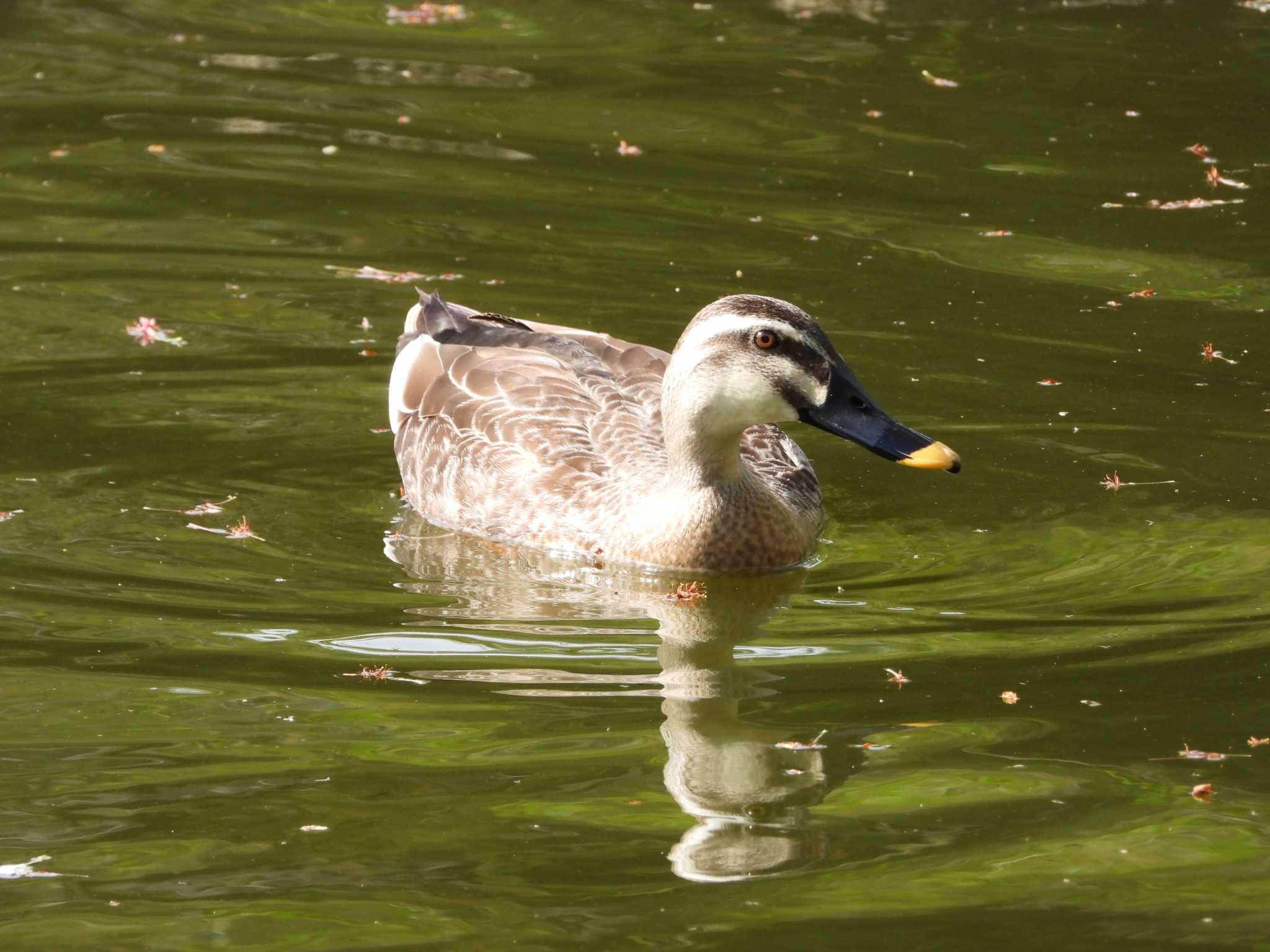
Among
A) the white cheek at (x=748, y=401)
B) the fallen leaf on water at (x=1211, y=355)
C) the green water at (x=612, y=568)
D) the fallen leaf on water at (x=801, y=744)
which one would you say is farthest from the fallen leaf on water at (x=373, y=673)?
the fallen leaf on water at (x=1211, y=355)

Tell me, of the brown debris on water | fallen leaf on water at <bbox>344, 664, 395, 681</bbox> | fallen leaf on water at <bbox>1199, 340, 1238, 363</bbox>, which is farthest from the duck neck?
the brown debris on water

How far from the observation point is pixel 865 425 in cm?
849

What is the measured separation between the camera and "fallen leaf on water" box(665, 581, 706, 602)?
882 cm

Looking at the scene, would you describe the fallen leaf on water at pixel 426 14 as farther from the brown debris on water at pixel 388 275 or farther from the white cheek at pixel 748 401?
the white cheek at pixel 748 401

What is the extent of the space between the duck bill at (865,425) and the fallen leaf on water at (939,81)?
8133mm

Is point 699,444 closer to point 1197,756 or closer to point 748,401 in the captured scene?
point 748,401

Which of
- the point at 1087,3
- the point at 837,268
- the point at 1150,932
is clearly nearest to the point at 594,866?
the point at 1150,932

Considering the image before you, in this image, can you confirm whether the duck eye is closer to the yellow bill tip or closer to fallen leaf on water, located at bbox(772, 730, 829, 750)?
the yellow bill tip

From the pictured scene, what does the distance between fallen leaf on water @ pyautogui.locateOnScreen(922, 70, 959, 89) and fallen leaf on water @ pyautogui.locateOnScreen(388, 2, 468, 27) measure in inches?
172

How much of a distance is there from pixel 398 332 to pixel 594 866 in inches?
258

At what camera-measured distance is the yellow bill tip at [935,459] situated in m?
8.27

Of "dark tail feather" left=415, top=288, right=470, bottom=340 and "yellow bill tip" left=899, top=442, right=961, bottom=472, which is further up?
"dark tail feather" left=415, top=288, right=470, bottom=340

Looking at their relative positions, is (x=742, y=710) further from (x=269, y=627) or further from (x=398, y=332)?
(x=398, y=332)

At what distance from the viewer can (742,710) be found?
24.0 feet
